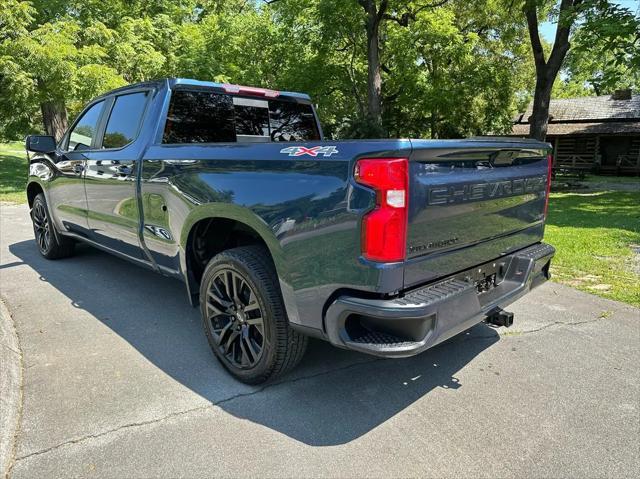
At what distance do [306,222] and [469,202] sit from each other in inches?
38.6

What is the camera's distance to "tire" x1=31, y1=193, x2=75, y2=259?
5.95 m

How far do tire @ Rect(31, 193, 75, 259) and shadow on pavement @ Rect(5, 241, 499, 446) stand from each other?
1265mm

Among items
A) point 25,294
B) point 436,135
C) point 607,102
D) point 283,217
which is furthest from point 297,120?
point 607,102

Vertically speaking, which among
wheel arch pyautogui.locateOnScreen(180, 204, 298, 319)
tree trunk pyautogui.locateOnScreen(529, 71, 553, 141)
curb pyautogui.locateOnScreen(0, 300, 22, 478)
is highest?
tree trunk pyautogui.locateOnScreen(529, 71, 553, 141)

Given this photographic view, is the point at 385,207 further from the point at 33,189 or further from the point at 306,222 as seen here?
the point at 33,189

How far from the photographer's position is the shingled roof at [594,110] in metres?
30.8

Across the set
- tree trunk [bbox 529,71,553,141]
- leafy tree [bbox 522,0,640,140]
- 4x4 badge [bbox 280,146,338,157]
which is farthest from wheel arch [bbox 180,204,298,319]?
tree trunk [bbox 529,71,553,141]

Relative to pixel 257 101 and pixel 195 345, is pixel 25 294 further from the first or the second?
pixel 257 101

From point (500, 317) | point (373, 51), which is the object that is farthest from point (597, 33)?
point (500, 317)

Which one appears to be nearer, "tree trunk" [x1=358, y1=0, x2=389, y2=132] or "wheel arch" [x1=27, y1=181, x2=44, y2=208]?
"wheel arch" [x1=27, y1=181, x2=44, y2=208]

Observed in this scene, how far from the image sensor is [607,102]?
107 feet

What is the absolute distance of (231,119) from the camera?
4320mm

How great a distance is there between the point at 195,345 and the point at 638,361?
3.44 meters

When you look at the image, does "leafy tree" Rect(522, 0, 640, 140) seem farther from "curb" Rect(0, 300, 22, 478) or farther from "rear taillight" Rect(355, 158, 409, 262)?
"curb" Rect(0, 300, 22, 478)
